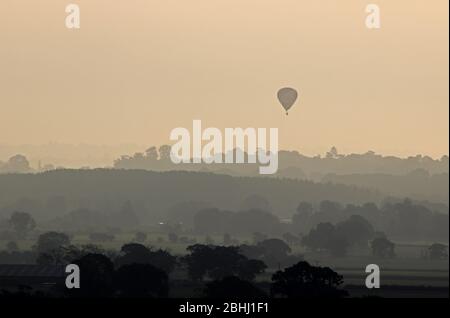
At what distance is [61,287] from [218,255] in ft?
124

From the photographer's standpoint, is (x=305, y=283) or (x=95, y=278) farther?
(x=95, y=278)

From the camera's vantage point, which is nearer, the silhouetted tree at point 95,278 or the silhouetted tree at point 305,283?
the silhouetted tree at point 305,283

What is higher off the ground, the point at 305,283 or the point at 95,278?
the point at 95,278

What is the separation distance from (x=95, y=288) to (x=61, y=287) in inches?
253

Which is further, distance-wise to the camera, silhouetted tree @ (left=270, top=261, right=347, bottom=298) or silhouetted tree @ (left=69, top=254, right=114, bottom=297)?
silhouetted tree @ (left=69, top=254, right=114, bottom=297)

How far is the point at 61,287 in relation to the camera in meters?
145
